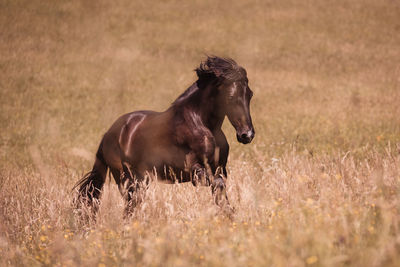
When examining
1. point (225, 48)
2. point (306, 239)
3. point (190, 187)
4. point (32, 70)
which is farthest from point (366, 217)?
point (225, 48)

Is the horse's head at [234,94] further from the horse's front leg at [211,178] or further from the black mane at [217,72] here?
the horse's front leg at [211,178]

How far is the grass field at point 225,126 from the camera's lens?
3.04 m

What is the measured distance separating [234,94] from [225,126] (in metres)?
10.2

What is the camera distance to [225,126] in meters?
14.6

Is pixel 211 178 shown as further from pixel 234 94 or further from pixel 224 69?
pixel 224 69

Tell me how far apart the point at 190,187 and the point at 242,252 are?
291 cm

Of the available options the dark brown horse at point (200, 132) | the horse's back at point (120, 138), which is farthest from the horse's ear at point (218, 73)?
the horse's back at point (120, 138)

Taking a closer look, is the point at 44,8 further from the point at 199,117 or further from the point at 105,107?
the point at 199,117

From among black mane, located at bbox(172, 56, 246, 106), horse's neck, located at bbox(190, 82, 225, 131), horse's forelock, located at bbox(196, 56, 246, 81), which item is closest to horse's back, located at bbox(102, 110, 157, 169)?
black mane, located at bbox(172, 56, 246, 106)

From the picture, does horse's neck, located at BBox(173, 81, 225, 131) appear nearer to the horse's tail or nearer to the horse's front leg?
the horse's front leg

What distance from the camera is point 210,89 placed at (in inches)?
184

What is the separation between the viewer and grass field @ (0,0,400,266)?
304cm

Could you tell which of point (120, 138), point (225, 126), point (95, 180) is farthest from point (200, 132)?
point (225, 126)

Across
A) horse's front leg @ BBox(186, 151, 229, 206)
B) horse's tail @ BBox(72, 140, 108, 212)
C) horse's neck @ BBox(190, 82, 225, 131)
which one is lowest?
horse's tail @ BBox(72, 140, 108, 212)
